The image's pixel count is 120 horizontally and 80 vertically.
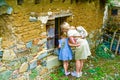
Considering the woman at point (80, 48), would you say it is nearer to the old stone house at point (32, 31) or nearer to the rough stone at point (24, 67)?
the old stone house at point (32, 31)

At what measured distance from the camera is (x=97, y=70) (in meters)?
7.32

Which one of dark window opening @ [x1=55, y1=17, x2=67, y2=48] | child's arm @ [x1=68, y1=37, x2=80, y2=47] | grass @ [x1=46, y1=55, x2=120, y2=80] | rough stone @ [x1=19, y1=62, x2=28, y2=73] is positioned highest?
dark window opening @ [x1=55, y1=17, x2=67, y2=48]

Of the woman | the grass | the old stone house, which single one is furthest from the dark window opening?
the grass

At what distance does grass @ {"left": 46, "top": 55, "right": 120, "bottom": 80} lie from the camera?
22.0ft

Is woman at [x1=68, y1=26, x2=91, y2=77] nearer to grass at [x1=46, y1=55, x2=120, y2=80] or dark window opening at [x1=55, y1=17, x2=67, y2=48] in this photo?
grass at [x1=46, y1=55, x2=120, y2=80]

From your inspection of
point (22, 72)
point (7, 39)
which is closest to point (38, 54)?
point (22, 72)

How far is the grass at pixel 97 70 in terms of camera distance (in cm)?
670

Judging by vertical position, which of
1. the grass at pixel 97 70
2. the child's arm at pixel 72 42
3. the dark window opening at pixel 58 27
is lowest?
the grass at pixel 97 70

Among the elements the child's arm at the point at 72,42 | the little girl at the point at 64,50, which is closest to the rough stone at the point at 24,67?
the little girl at the point at 64,50

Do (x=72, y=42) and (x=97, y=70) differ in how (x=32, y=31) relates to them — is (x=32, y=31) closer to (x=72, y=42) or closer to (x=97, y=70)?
(x=72, y=42)

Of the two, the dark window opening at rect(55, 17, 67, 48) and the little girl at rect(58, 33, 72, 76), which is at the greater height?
the dark window opening at rect(55, 17, 67, 48)

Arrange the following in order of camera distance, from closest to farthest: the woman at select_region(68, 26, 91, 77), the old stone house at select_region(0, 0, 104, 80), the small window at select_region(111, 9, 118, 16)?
1. the old stone house at select_region(0, 0, 104, 80)
2. the woman at select_region(68, 26, 91, 77)
3. the small window at select_region(111, 9, 118, 16)

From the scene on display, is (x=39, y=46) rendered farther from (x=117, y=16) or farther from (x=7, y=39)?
(x=117, y=16)

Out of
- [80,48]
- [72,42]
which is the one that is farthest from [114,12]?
[72,42]
